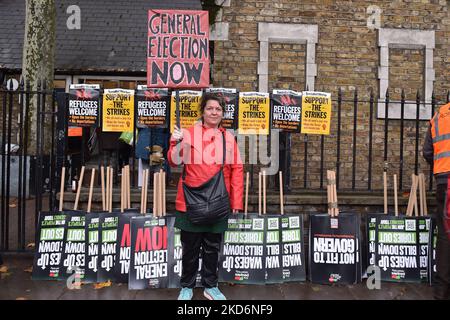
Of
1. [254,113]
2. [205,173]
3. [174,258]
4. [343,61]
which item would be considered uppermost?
[343,61]

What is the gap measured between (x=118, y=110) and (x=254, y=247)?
2.08m

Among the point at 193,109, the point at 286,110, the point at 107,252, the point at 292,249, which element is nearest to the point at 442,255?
the point at 292,249

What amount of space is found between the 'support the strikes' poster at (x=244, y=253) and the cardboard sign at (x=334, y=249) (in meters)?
0.53

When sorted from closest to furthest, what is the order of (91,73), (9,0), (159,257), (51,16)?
1. (159,257)
2. (51,16)
3. (91,73)
4. (9,0)

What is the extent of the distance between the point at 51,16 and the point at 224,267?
24.8 feet

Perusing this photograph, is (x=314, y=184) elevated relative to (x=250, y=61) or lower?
lower

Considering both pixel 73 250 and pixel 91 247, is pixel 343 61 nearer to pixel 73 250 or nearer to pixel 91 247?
pixel 91 247

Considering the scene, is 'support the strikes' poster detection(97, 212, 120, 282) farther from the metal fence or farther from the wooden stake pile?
the wooden stake pile

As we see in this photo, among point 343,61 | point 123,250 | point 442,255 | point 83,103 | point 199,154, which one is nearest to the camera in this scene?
point 199,154

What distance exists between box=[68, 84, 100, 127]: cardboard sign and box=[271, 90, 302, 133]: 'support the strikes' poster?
195cm

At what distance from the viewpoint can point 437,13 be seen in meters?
7.25

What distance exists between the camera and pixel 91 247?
429cm

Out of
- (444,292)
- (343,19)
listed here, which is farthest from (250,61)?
(444,292)
